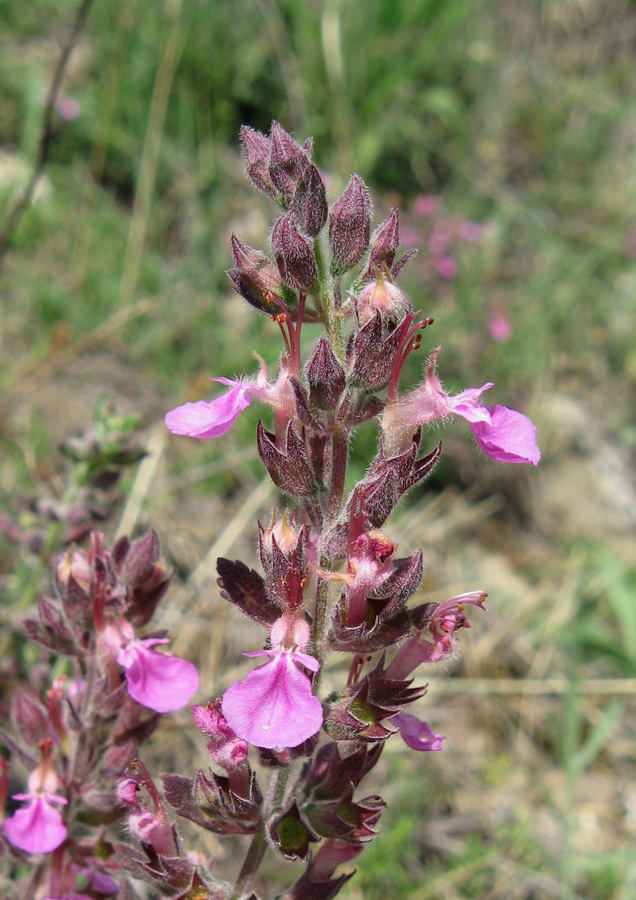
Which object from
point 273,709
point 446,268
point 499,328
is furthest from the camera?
point 446,268

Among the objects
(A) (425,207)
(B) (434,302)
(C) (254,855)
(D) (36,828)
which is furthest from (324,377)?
(A) (425,207)

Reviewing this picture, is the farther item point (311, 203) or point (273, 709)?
point (311, 203)

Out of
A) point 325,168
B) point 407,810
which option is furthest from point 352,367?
point 325,168

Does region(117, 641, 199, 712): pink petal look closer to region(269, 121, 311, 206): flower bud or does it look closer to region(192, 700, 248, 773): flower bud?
region(192, 700, 248, 773): flower bud

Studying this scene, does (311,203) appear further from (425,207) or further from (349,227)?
(425,207)

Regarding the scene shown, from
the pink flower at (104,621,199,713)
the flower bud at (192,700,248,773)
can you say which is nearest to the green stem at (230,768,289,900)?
the flower bud at (192,700,248,773)

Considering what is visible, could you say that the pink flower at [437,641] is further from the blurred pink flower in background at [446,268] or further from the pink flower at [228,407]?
the blurred pink flower in background at [446,268]

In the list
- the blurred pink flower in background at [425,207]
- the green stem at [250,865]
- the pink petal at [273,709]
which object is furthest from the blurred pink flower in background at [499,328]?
the pink petal at [273,709]
